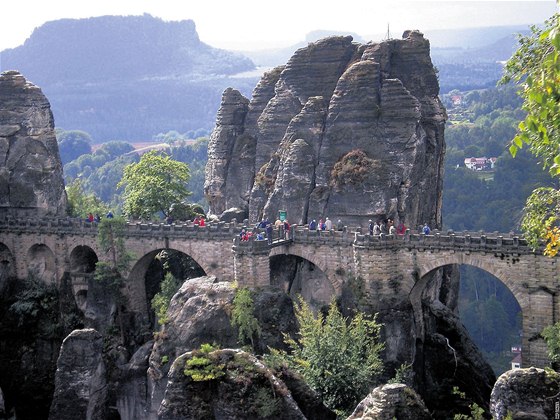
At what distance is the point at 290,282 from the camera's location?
4938 cm

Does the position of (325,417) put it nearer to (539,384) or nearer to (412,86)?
(539,384)

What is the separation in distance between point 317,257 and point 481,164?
300 feet

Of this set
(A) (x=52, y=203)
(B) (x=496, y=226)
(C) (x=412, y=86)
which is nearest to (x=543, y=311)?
(C) (x=412, y=86)

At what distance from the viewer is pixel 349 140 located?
50656mm

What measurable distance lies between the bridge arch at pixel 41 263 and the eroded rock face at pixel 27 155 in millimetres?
2369

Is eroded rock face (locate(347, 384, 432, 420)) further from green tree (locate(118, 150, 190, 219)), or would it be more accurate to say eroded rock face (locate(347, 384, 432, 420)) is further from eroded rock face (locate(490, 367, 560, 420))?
green tree (locate(118, 150, 190, 219))

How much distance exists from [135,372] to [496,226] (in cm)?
7518

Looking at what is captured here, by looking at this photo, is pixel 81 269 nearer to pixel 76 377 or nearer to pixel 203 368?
pixel 76 377

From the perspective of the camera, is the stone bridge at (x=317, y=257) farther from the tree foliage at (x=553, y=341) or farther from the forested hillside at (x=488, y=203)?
the forested hillside at (x=488, y=203)

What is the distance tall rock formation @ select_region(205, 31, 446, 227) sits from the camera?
161ft

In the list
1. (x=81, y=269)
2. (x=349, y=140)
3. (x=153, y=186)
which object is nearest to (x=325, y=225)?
(x=349, y=140)

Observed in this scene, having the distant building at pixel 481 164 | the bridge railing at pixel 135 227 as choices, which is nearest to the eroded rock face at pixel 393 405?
the bridge railing at pixel 135 227

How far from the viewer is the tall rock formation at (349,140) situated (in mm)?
48938

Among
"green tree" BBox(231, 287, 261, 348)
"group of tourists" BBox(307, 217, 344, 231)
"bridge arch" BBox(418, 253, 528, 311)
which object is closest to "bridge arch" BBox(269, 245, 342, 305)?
"group of tourists" BBox(307, 217, 344, 231)
